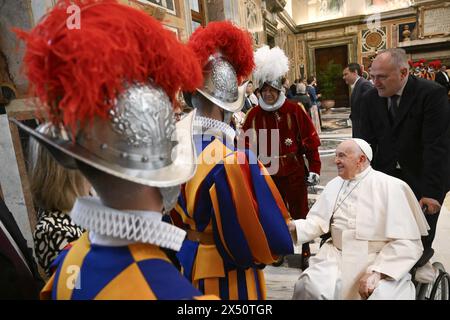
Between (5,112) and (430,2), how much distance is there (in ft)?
58.6

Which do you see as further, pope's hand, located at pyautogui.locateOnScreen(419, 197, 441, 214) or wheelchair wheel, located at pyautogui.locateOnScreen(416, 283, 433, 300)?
pope's hand, located at pyautogui.locateOnScreen(419, 197, 441, 214)

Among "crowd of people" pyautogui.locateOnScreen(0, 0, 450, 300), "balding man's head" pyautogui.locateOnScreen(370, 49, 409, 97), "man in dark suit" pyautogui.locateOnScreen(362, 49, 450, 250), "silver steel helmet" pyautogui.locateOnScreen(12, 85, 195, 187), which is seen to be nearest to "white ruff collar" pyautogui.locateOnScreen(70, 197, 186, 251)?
"crowd of people" pyautogui.locateOnScreen(0, 0, 450, 300)

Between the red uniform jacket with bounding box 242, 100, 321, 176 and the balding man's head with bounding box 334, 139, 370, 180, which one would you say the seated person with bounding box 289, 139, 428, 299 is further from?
the red uniform jacket with bounding box 242, 100, 321, 176

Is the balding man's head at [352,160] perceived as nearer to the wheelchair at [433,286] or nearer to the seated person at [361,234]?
the seated person at [361,234]

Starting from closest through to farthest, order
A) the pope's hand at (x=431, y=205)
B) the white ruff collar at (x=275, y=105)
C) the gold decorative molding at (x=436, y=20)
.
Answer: the pope's hand at (x=431, y=205) → the white ruff collar at (x=275, y=105) → the gold decorative molding at (x=436, y=20)

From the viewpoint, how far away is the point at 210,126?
156 cm

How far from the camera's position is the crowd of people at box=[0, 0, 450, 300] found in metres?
0.70

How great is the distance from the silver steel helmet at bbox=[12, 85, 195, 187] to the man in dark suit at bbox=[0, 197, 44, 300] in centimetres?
69

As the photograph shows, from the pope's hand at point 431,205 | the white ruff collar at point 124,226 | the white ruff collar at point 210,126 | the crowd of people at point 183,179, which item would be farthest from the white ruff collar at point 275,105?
the white ruff collar at point 124,226

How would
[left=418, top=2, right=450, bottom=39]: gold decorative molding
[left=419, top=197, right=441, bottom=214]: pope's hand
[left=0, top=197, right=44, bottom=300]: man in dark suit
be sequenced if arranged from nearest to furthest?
1. [left=0, top=197, right=44, bottom=300]: man in dark suit
2. [left=419, top=197, right=441, bottom=214]: pope's hand
3. [left=418, top=2, right=450, bottom=39]: gold decorative molding

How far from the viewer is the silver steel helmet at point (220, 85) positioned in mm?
1621

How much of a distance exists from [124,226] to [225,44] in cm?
A: 151

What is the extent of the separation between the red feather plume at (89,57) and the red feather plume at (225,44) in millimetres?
1035

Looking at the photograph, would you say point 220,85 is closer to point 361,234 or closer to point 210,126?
point 210,126
